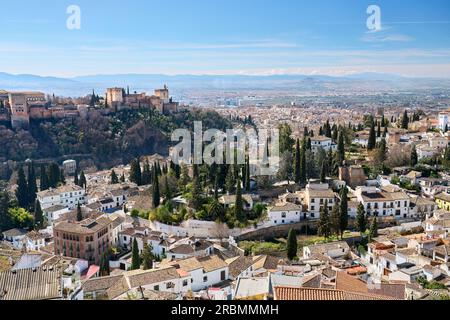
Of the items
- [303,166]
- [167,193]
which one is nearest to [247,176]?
[303,166]

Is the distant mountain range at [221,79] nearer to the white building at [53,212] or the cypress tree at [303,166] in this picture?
the cypress tree at [303,166]

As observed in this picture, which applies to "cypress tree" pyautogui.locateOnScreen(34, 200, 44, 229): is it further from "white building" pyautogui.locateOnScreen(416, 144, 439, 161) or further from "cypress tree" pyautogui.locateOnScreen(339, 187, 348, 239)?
"white building" pyautogui.locateOnScreen(416, 144, 439, 161)

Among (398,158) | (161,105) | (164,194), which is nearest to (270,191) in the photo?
(164,194)

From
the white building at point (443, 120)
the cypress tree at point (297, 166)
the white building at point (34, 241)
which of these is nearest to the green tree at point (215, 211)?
the cypress tree at point (297, 166)

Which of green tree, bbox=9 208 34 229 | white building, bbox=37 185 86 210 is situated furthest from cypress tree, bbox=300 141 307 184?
green tree, bbox=9 208 34 229

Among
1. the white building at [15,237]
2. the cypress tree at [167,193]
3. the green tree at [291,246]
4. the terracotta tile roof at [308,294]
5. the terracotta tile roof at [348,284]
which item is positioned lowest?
the white building at [15,237]

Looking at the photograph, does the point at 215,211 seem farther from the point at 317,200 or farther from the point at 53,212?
the point at 53,212

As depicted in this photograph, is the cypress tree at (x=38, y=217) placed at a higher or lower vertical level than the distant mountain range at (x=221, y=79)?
lower
